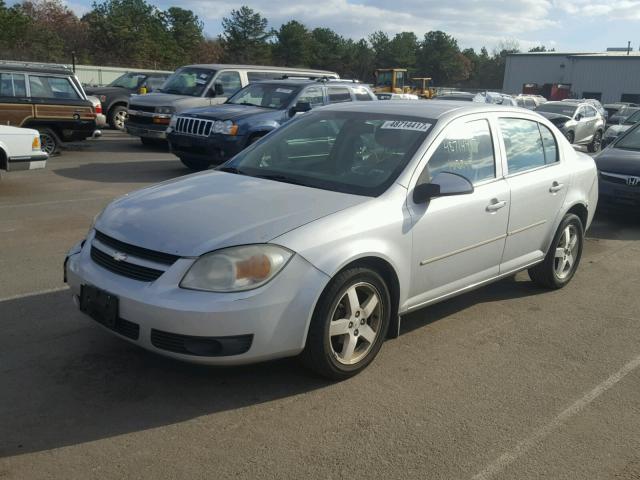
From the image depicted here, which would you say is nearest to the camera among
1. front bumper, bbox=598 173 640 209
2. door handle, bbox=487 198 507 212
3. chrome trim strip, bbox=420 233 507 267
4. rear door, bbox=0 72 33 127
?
chrome trim strip, bbox=420 233 507 267

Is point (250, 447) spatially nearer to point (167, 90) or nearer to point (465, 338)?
point (465, 338)

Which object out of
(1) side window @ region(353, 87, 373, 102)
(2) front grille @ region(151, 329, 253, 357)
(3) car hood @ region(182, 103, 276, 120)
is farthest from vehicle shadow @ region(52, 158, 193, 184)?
(2) front grille @ region(151, 329, 253, 357)

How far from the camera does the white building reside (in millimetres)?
56281

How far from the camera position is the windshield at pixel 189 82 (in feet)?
48.1

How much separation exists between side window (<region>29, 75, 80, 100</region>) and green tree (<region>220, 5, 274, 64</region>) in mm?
56655

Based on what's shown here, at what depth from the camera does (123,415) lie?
11.4 ft

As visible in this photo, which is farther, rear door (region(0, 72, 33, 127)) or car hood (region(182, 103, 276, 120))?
rear door (region(0, 72, 33, 127))

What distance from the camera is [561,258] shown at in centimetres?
587

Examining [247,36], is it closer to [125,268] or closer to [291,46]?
[291,46]

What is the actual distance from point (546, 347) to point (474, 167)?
4.48ft

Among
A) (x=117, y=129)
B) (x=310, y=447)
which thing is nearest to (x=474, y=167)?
(x=310, y=447)

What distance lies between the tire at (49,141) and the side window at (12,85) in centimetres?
78

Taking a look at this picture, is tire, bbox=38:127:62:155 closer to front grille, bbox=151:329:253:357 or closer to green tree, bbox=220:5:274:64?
front grille, bbox=151:329:253:357

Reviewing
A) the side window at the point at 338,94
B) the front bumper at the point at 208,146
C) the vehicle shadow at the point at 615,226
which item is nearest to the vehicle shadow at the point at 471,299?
the vehicle shadow at the point at 615,226
